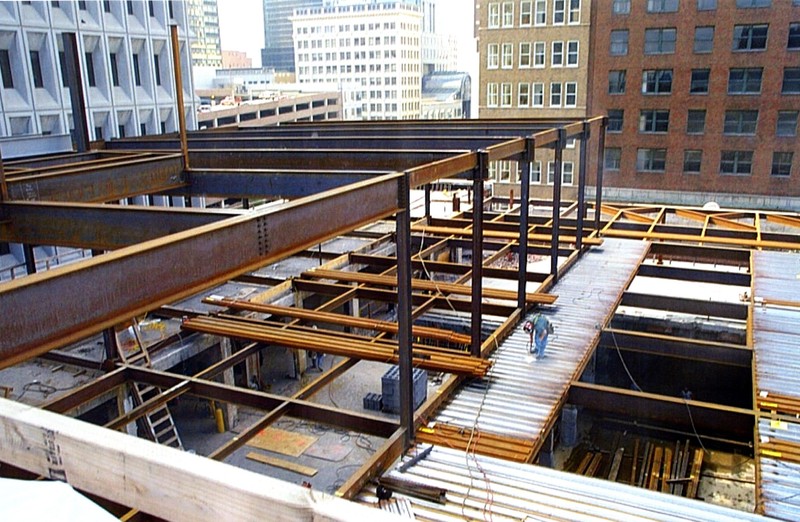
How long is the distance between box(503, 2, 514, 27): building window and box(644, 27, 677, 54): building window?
1007 centimetres

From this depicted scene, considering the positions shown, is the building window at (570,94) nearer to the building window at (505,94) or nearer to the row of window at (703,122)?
the row of window at (703,122)

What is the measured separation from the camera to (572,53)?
159 ft

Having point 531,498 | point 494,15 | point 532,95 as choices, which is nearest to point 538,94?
point 532,95

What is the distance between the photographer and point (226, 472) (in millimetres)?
1802

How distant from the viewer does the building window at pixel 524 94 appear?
50.5 meters

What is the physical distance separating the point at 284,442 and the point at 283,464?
4.33 ft

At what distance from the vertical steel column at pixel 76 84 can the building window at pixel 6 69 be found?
59.0 ft

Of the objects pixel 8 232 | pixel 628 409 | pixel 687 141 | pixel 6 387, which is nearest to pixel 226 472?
pixel 8 232

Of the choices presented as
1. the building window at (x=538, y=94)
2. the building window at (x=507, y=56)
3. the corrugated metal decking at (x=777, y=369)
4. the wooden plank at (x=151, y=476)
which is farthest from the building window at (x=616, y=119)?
Result: the wooden plank at (x=151, y=476)

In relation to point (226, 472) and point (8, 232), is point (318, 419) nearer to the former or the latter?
point (8, 232)

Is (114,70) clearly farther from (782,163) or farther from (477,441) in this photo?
(782,163)

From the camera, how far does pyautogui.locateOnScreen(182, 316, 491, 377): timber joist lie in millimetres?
12164

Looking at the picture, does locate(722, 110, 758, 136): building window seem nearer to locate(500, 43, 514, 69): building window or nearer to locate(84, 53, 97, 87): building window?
locate(500, 43, 514, 69): building window

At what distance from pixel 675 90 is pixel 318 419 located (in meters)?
43.3
